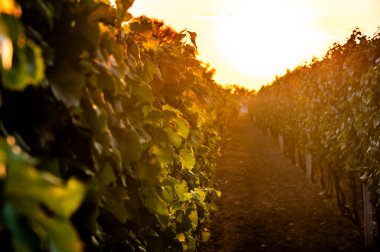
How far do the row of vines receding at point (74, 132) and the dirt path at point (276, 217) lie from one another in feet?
14.8

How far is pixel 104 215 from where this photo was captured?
1.95 metres

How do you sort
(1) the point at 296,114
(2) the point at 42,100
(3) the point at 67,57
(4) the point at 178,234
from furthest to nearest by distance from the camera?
(1) the point at 296,114 → (4) the point at 178,234 → (3) the point at 67,57 → (2) the point at 42,100

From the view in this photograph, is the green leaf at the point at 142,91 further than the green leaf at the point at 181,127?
No

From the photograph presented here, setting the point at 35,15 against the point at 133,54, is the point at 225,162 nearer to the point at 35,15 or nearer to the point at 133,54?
the point at 133,54

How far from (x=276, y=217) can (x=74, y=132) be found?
718 centimetres

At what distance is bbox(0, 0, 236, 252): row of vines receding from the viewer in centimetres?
73

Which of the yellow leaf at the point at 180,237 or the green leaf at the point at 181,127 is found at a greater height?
the green leaf at the point at 181,127

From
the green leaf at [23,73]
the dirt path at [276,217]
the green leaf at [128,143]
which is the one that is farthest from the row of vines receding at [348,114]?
the green leaf at [23,73]

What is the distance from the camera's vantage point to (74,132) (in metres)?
1.56

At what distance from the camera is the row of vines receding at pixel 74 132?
0.73m

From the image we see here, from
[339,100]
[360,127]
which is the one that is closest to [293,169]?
[339,100]

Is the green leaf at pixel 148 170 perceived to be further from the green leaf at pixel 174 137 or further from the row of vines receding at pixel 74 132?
the green leaf at pixel 174 137

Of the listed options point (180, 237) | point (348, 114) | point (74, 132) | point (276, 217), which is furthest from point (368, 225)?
point (74, 132)

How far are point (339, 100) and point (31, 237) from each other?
7740 mm
